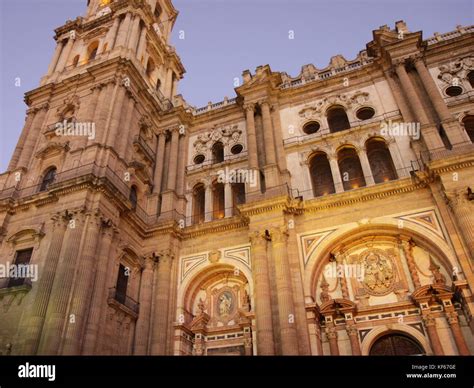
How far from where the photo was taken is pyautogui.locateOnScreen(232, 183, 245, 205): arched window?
76.1 feet

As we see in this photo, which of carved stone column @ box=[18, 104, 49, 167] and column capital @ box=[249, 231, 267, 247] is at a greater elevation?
carved stone column @ box=[18, 104, 49, 167]

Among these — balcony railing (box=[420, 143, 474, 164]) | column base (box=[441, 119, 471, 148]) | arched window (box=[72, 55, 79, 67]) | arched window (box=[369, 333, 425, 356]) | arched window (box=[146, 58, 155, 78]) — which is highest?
arched window (box=[146, 58, 155, 78])

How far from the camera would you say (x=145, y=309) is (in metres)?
19.4

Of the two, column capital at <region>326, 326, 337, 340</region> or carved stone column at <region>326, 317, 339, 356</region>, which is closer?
carved stone column at <region>326, 317, 339, 356</region>

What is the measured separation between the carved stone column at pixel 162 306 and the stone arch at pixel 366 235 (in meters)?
6.95

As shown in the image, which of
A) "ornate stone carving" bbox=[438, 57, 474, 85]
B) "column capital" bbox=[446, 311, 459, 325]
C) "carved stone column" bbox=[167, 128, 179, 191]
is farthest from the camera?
"carved stone column" bbox=[167, 128, 179, 191]

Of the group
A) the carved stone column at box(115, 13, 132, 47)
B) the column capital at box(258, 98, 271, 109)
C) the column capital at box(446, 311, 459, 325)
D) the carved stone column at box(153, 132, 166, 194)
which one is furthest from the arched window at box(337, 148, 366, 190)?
the carved stone column at box(115, 13, 132, 47)

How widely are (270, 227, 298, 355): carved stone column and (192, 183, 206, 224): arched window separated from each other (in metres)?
6.29

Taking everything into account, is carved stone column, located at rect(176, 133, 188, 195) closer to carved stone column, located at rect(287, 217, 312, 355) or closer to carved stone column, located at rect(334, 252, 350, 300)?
carved stone column, located at rect(287, 217, 312, 355)

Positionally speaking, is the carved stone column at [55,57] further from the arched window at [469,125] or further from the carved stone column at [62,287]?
the arched window at [469,125]

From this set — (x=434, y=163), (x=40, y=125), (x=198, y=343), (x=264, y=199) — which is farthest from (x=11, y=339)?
(x=434, y=163)

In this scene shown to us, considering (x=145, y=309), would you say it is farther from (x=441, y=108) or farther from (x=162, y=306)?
(x=441, y=108)
